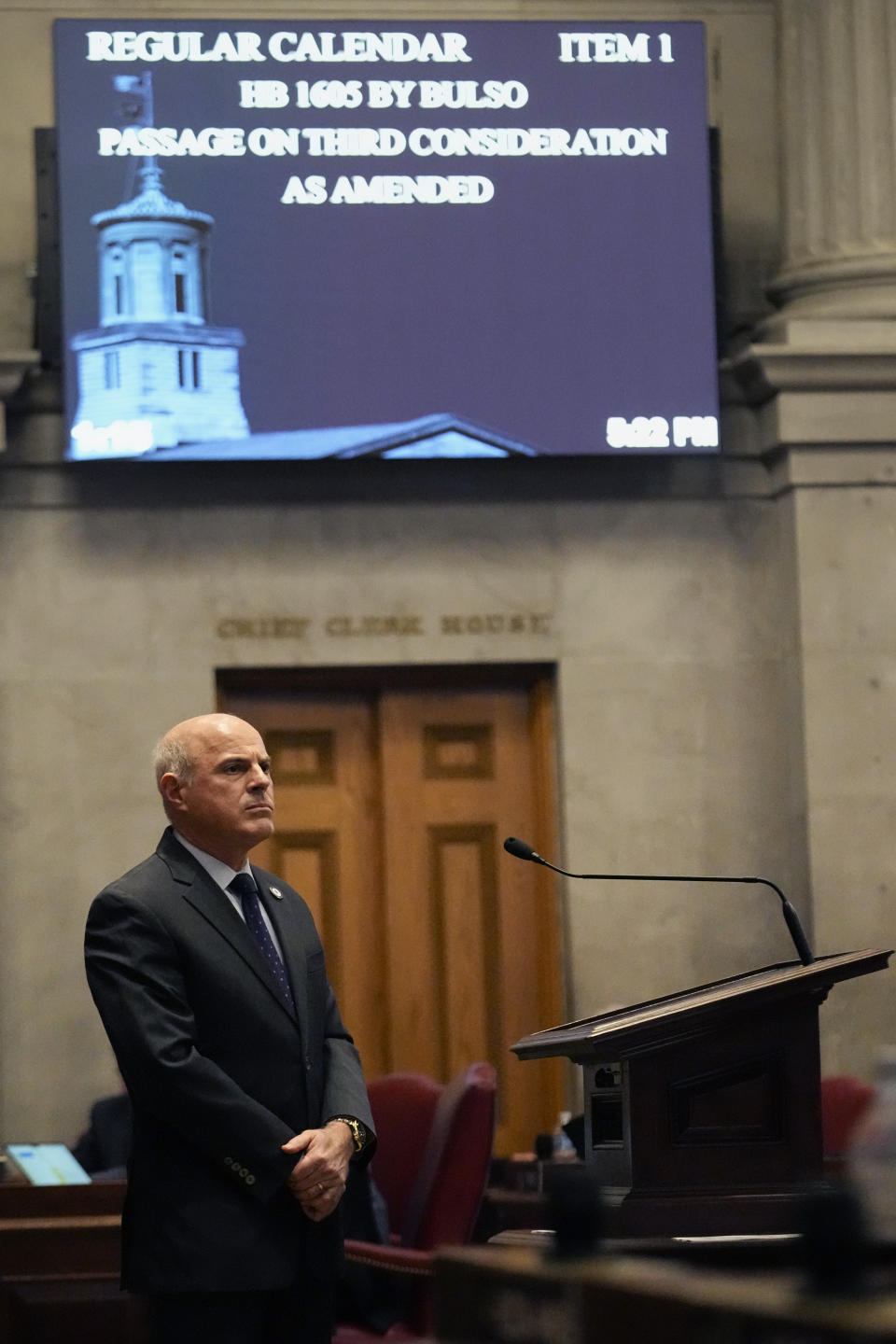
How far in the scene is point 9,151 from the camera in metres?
7.25

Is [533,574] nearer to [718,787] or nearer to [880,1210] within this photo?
[718,787]

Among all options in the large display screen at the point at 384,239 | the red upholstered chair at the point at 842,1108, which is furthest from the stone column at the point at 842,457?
the red upholstered chair at the point at 842,1108

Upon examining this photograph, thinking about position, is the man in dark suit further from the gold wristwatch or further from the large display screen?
the large display screen

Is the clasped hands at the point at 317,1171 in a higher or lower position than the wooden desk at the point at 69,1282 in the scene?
higher

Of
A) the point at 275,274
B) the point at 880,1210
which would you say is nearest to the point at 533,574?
the point at 275,274

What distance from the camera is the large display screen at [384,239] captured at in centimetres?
688

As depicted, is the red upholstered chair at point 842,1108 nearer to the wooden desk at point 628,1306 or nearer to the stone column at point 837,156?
the stone column at point 837,156

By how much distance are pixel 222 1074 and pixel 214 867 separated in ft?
1.30

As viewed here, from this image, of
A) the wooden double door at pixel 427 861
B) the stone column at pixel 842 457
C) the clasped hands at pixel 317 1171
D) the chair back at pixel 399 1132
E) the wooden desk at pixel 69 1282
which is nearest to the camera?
the clasped hands at pixel 317 1171

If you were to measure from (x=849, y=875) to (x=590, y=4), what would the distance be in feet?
10.9

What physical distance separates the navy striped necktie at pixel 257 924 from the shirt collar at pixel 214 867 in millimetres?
11

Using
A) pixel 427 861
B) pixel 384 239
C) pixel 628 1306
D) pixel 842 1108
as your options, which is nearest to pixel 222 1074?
pixel 628 1306

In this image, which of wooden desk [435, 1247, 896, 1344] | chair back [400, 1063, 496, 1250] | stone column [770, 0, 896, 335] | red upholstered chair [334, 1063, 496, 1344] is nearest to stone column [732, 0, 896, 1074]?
stone column [770, 0, 896, 335]

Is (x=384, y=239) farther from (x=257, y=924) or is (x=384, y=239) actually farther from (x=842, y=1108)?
(x=257, y=924)
